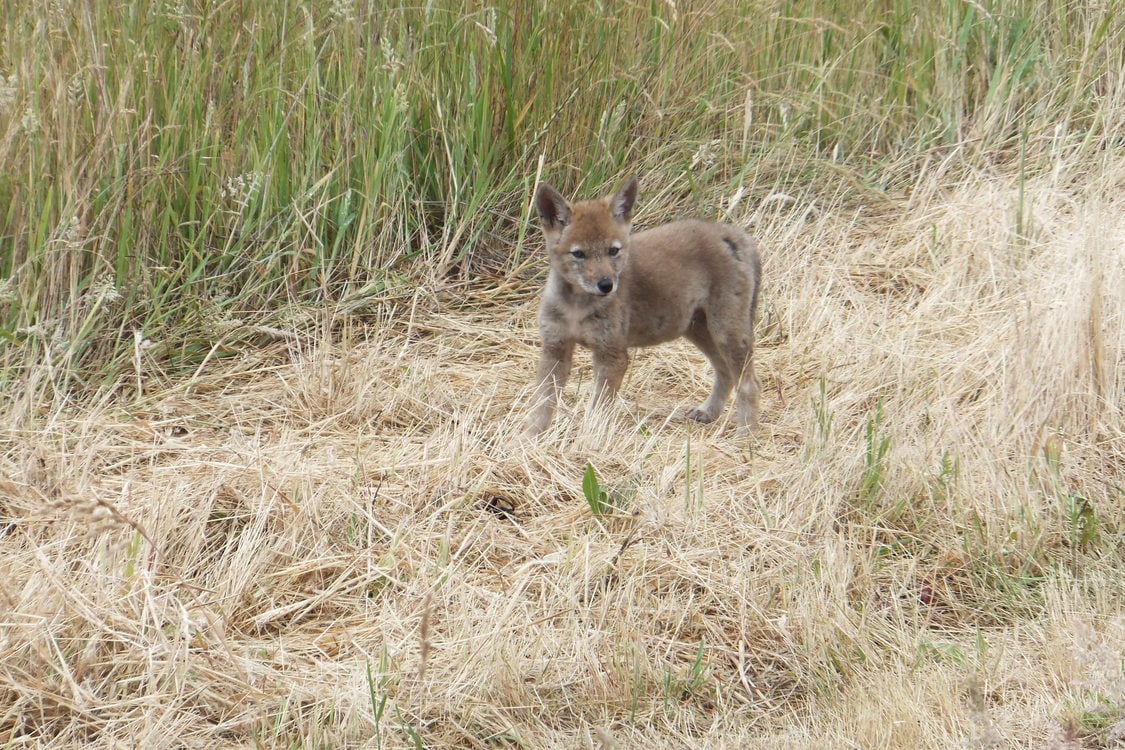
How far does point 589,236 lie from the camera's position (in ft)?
18.6

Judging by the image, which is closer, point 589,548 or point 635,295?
point 589,548

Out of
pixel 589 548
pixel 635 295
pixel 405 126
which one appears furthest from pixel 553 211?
pixel 589 548

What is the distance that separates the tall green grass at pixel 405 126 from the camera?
18.2ft

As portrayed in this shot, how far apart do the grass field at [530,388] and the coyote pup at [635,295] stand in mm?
203

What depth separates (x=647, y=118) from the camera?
7.14m

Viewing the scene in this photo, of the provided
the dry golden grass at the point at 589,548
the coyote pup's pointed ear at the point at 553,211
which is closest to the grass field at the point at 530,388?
the dry golden grass at the point at 589,548

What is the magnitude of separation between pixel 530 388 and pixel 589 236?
2.29 feet

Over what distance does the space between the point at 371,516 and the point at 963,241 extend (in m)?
3.53

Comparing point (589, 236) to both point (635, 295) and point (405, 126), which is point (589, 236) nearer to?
point (635, 295)

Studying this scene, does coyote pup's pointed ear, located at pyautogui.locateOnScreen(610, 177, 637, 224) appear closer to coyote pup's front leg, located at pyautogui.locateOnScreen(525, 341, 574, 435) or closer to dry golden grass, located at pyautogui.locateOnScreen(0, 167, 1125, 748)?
coyote pup's front leg, located at pyautogui.locateOnScreen(525, 341, 574, 435)

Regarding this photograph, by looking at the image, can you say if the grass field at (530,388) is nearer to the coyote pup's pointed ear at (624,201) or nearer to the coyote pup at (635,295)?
the coyote pup at (635,295)

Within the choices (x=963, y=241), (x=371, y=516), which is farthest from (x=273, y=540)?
(x=963, y=241)

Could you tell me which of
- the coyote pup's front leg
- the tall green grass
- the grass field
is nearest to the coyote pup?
the coyote pup's front leg

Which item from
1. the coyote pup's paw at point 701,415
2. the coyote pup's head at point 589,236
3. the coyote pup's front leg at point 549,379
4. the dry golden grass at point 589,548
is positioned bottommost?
the coyote pup's paw at point 701,415
